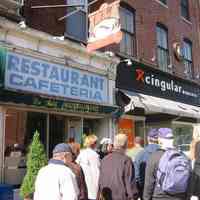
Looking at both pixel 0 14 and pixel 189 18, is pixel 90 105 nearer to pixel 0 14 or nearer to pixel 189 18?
pixel 0 14

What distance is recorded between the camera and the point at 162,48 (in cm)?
1788

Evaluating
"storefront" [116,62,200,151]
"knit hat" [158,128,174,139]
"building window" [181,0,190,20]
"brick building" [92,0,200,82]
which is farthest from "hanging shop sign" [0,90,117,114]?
"building window" [181,0,190,20]

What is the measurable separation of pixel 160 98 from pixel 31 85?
7421mm

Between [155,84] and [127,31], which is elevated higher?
[127,31]

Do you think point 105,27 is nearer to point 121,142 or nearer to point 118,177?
point 121,142

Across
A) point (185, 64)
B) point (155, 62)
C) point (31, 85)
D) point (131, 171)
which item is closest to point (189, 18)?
point (185, 64)

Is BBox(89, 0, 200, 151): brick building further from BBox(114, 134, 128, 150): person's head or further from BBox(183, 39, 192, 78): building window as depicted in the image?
BBox(114, 134, 128, 150): person's head

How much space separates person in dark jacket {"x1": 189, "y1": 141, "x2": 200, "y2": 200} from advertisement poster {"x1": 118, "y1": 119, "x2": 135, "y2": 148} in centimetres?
795

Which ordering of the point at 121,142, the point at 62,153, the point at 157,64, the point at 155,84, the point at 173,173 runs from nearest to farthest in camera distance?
the point at 62,153 → the point at 173,173 → the point at 121,142 → the point at 155,84 → the point at 157,64

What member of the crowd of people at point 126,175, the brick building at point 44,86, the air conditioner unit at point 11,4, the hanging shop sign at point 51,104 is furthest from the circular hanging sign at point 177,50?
the crowd of people at point 126,175

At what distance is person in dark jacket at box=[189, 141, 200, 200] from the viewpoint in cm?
576

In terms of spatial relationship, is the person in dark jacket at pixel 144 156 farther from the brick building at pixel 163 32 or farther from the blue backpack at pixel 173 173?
the brick building at pixel 163 32

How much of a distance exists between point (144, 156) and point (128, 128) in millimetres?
8011

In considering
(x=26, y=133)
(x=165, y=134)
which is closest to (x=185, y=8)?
(x=26, y=133)
